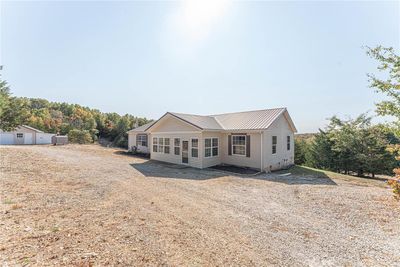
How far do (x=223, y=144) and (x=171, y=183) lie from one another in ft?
22.4

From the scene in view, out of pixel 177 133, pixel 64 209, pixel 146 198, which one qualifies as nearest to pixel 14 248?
pixel 64 209

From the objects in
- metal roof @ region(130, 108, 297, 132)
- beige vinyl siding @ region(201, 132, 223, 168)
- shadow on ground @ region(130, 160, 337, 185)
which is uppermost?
metal roof @ region(130, 108, 297, 132)

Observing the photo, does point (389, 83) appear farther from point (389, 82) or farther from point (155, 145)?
point (155, 145)

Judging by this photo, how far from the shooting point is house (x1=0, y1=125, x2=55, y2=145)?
30.3m

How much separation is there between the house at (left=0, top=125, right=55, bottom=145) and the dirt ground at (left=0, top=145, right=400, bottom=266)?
1164 inches

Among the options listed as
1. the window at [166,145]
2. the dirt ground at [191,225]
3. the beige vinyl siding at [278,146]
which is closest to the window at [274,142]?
the beige vinyl siding at [278,146]

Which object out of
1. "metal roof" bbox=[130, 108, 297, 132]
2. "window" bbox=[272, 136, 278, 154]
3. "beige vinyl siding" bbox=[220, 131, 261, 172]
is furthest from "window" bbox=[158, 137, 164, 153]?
"window" bbox=[272, 136, 278, 154]

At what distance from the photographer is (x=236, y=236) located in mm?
4348

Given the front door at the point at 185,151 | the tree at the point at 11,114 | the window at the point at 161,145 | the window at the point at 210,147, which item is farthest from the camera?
the window at the point at 161,145

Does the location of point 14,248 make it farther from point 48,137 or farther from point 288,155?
point 48,137

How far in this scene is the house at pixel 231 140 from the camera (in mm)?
13602

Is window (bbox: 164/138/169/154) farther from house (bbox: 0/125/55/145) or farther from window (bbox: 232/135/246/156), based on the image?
house (bbox: 0/125/55/145)

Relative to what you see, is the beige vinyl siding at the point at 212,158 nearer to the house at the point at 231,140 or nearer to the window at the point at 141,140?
the house at the point at 231,140

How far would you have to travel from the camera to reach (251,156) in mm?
13672
